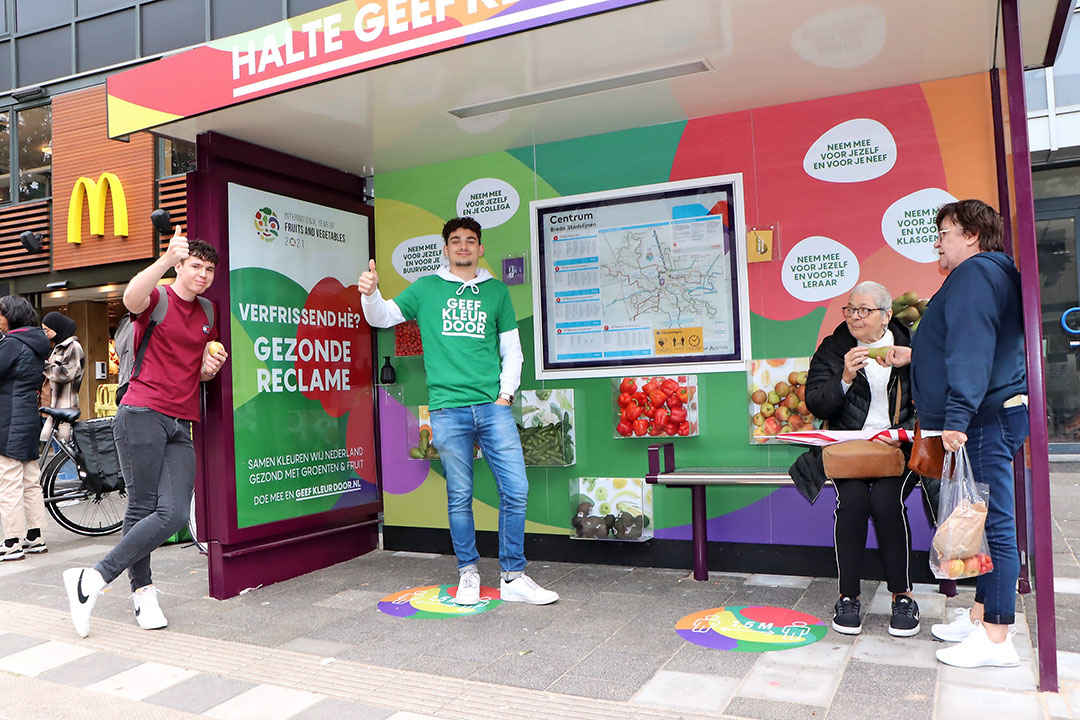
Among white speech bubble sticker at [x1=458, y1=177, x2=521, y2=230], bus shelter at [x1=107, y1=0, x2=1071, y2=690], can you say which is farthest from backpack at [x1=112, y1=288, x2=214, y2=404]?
white speech bubble sticker at [x1=458, y1=177, x2=521, y2=230]

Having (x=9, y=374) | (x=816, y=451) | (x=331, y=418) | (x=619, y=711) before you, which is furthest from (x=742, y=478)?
(x=9, y=374)

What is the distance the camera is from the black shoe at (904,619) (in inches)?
145

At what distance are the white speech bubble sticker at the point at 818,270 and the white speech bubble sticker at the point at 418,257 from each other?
7.92ft

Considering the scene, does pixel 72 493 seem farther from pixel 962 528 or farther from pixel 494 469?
pixel 962 528

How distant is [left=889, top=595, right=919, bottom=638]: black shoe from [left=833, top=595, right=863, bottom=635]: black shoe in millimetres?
147

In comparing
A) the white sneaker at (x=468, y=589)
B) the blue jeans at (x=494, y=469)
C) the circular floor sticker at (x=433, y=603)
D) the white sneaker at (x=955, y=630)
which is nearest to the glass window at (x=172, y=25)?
the blue jeans at (x=494, y=469)

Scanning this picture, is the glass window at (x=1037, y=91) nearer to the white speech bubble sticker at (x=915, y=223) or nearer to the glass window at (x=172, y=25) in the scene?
the white speech bubble sticker at (x=915, y=223)

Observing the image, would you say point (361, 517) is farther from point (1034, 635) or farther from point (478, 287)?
point (1034, 635)

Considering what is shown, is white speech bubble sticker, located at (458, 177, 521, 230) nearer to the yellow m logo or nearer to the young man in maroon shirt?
the young man in maroon shirt

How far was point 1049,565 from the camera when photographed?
3055mm

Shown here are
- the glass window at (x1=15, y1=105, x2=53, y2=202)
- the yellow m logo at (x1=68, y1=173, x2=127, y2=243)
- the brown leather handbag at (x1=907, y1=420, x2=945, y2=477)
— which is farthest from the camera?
the glass window at (x1=15, y1=105, x2=53, y2=202)

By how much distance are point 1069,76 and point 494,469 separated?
854 centimetres

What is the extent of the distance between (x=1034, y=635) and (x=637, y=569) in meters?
2.24

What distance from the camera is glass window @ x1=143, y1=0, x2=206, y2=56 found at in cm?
1120
